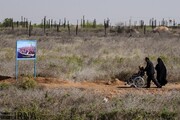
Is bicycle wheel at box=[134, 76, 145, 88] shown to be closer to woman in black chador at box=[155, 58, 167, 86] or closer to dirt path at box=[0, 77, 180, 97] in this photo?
dirt path at box=[0, 77, 180, 97]

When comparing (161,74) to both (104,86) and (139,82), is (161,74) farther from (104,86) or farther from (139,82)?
(104,86)

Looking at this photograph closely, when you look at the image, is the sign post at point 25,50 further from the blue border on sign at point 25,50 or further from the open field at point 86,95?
the open field at point 86,95

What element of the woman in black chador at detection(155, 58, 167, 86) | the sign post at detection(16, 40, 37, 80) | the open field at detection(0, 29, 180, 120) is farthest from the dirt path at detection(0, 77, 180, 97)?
the sign post at detection(16, 40, 37, 80)

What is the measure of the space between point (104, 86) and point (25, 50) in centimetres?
381

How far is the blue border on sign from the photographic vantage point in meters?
21.0

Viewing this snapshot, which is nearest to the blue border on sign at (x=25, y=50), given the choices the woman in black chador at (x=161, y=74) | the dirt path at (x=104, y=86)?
the dirt path at (x=104, y=86)

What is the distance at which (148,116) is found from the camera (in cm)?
1324

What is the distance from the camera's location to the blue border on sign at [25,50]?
68.8 feet

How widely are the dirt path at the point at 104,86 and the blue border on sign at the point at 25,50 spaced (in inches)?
40.4

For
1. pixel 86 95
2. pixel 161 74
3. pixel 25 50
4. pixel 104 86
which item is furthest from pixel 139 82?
pixel 25 50

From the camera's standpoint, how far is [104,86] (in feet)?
65.5

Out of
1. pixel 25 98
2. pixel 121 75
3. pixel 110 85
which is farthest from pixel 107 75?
pixel 25 98

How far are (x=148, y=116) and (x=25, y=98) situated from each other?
12.9ft

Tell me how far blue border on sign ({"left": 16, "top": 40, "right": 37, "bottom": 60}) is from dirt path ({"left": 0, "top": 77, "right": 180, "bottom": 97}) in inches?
40.4
